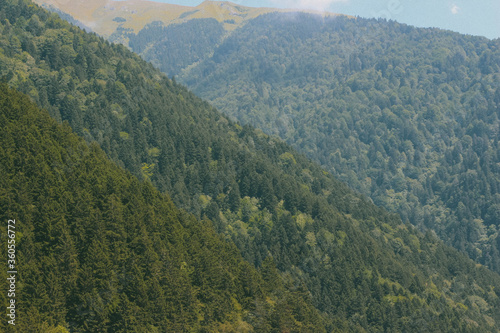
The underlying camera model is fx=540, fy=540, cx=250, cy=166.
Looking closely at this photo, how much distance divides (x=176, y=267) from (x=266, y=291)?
25.5 metres

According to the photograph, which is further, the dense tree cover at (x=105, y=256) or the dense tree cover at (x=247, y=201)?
the dense tree cover at (x=247, y=201)

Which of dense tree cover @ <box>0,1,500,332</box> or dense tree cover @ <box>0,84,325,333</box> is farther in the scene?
dense tree cover @ <box>0,1,500,332</box>

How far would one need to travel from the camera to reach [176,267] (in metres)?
99.9

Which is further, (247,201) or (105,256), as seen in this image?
(247,201)

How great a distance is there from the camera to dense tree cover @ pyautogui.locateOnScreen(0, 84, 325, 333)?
263 ft

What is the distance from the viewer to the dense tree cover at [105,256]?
80.3 metres

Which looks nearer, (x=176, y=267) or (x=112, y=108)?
(x=176, y=267)

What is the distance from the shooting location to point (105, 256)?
8800cm


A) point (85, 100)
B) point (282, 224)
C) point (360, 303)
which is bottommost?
point (360, 303)

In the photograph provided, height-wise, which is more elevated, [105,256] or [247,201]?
[105,256]

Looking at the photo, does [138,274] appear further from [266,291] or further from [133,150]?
[133,150]

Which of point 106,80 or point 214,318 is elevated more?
point 106,80

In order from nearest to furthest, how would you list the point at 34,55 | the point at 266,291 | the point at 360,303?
1. the point at 266,291
2. the point at 360,303
3. the point at 34,55

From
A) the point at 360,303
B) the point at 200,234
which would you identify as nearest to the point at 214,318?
the point at 200,234
